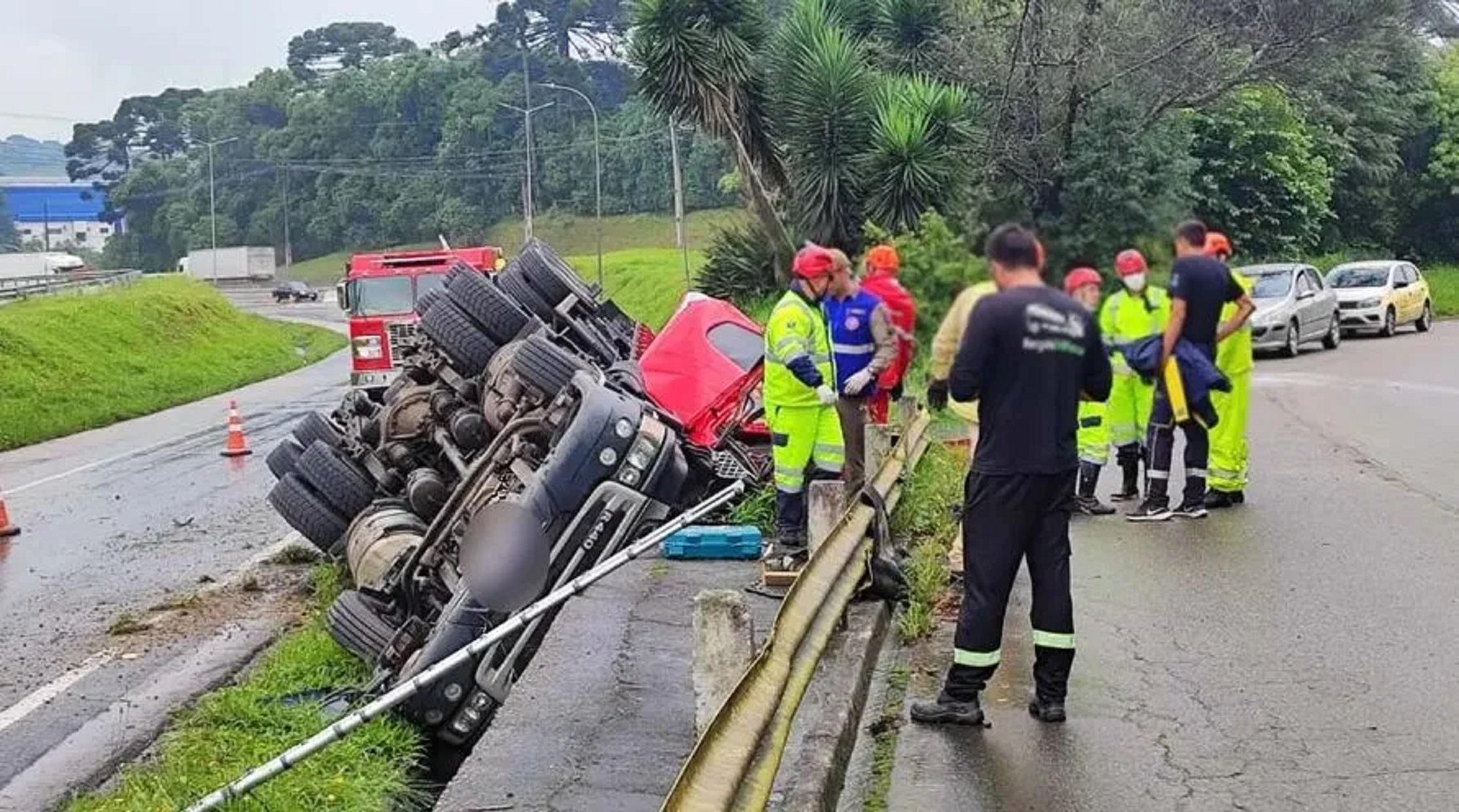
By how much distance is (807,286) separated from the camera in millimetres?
7723

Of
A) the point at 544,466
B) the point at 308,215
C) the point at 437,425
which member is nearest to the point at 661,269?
the point at 437,425

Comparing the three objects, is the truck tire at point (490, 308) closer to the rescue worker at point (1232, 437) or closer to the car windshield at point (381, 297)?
the rescue worker at point (1232, 437)

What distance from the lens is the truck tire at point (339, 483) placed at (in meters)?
10.4

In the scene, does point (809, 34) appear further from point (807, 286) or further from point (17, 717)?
point (17, 717)

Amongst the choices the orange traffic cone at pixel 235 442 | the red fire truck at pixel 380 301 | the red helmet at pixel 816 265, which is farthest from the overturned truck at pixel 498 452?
the red fire truck at pixel 380 301

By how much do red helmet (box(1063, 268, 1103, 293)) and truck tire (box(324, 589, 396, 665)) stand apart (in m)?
5.08

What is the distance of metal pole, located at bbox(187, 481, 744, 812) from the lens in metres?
5.76

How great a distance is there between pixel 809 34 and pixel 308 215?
251 ft

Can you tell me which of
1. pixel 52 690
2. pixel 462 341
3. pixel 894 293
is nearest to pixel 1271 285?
pixel 894 293

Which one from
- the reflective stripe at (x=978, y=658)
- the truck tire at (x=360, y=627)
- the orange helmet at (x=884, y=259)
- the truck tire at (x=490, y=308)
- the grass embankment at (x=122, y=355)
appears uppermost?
the orange helmet at (x=884, y=259)

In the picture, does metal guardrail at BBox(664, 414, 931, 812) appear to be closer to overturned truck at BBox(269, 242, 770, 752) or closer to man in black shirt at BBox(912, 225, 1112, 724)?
man in black shirt at BBox(912, 225, 1112, 724)

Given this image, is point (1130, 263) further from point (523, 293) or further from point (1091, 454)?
point (523, 293)

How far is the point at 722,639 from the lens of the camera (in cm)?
475

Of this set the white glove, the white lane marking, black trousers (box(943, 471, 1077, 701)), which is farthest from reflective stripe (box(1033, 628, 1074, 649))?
the white lane marking
